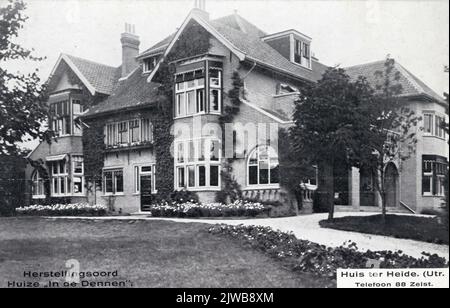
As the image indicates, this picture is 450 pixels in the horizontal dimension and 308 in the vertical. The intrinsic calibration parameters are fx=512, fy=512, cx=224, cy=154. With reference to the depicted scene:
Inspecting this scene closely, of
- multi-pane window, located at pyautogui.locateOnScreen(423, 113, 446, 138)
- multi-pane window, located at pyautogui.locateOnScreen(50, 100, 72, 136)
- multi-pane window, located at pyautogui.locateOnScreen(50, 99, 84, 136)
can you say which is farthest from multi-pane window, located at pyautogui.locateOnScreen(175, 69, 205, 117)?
multi-pane window, located at pyautogui.locateOnScreen(423, 113, 446, 138)

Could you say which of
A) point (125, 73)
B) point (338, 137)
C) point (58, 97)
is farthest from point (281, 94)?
point (58, 97)

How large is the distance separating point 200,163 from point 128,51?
1000 centimetres

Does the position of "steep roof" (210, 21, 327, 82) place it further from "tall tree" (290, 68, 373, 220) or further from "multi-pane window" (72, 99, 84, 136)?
"multi-pane window" (72, 99, 84, 136)

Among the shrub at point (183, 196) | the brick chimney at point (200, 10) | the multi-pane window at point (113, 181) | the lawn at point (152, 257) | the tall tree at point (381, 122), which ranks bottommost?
the lawn at point (152, 257)

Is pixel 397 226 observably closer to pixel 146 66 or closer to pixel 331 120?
pixel 331 120

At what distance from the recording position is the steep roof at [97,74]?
82.1 ft

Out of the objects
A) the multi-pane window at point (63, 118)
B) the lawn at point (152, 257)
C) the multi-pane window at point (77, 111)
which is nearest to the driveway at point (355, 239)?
the lawn at point (152, 257)

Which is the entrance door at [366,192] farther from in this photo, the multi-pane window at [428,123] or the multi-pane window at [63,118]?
the multi-pane window at [63,118]

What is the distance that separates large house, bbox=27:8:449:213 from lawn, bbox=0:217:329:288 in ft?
18.7

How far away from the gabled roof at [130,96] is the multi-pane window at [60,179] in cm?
275

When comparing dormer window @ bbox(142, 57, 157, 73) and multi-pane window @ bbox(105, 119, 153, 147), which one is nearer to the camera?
multi-pane window @ bbox(105, 119, 153, 147)

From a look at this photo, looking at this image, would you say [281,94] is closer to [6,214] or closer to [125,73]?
[125,73]

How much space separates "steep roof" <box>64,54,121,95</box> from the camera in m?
25.0
